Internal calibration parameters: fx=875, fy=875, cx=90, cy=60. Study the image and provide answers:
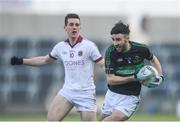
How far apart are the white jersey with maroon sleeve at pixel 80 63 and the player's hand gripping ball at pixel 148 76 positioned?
1343 millimetres

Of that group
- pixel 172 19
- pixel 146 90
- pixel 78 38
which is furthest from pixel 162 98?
pixel 78 38

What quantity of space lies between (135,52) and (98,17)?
932 inches

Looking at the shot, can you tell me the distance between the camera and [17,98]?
3591 cm

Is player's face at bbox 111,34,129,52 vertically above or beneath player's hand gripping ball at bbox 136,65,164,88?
above

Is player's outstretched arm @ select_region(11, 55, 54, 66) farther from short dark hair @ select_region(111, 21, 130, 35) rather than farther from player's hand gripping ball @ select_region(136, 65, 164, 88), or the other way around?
player's hand gripping ball @ select_region(136, 65, 164, 88)

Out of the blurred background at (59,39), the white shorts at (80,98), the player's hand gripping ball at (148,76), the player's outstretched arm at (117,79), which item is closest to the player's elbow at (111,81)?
the player's outstretched arm at (117,79)

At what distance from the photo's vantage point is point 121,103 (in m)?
14.3

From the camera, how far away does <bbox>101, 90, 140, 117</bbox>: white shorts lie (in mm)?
14258

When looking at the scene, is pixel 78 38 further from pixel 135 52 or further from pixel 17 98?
pixel 17 98

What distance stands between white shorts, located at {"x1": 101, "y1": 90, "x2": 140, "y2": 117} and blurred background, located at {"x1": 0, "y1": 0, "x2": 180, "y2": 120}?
20947 mm

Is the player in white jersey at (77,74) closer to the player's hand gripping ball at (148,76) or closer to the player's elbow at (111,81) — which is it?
the player's elbow at (111,81)

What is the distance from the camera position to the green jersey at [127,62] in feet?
46.9

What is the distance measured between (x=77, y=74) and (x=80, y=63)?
0.65 ft

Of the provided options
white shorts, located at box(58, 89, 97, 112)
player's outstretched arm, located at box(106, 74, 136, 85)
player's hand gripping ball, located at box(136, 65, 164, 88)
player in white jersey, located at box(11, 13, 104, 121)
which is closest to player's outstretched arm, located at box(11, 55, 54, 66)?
player in white jersey, located at box(11, 13, 104, 121)
